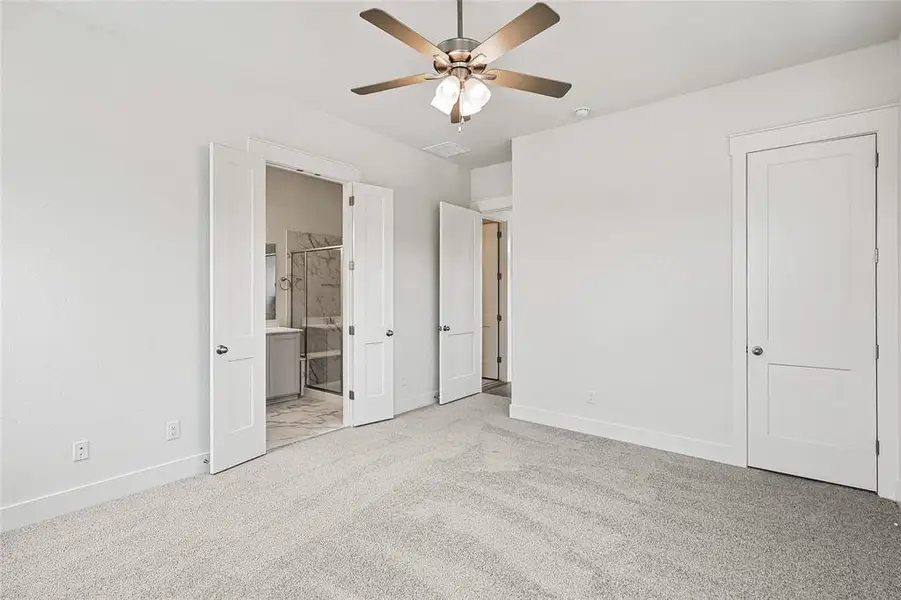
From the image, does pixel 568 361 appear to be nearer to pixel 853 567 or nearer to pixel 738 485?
pixel 738 485

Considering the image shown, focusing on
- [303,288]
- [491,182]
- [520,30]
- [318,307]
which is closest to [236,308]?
[520,30]

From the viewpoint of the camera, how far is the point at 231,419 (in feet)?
11.0

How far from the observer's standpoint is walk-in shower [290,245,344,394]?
5926 mm

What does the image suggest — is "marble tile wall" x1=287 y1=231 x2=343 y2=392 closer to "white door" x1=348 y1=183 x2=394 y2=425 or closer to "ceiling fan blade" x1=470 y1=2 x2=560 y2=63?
"white door" x1=348 y1=183 x2=394 y2=425

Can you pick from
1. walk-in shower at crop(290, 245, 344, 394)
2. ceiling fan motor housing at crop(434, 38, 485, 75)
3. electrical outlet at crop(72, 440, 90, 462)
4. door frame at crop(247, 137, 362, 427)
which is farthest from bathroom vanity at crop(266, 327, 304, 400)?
ceiling fan motor housing at crop(434, 38, 485, 75)

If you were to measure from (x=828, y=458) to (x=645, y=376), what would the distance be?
1.24 meters

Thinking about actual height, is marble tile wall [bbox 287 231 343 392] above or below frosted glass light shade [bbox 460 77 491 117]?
below

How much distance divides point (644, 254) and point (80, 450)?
13.5 feet

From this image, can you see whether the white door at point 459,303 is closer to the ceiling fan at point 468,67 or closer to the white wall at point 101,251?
the white wall at point 101,251

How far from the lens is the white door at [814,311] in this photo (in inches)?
117

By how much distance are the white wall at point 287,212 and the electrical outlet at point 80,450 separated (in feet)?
11.2

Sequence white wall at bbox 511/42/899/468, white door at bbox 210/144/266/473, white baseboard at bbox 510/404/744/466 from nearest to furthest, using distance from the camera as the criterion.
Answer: white door at bbox 210/144/266/473
white wall at bbox 511/42/899/468
white baseboard at bbox 510/404/744/466

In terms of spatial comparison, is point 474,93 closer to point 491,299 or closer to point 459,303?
point 459,303

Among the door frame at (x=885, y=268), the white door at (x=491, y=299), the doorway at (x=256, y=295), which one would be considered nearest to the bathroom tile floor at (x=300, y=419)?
the doorway at (x=256, y=295)
